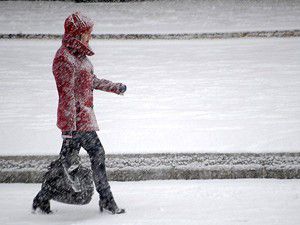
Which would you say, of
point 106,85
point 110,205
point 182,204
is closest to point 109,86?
point 106,85

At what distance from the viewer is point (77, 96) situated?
17.5ft

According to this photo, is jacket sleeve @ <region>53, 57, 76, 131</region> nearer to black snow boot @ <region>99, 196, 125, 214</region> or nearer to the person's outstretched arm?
the person's outstretched arm

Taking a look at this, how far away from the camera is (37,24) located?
16.4 meters

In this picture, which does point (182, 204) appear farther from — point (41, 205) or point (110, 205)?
point (41, 205)

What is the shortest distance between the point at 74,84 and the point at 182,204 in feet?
4.62

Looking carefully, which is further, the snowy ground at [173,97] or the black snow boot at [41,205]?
the snowy ground at [173,97]

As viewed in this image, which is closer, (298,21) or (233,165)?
(233,165)

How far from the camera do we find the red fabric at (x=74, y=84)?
17.2ft

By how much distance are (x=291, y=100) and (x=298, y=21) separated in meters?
6.94

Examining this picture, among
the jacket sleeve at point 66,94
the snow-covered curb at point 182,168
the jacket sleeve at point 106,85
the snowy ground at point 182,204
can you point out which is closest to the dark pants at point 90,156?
the jacket sleeve at point 66,94

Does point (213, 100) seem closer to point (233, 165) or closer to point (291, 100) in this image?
point (291, 100)

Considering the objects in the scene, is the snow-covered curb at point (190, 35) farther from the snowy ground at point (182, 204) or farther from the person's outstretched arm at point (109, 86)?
the person's outstretched arm at point (109, 86)

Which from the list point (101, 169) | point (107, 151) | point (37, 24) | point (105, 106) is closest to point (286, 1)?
point (37, 24)

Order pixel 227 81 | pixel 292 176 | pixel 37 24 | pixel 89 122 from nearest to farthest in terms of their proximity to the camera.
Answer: pixel 89 122 → pixel 292 176 → pixel 227 81 → pixel 37 24
